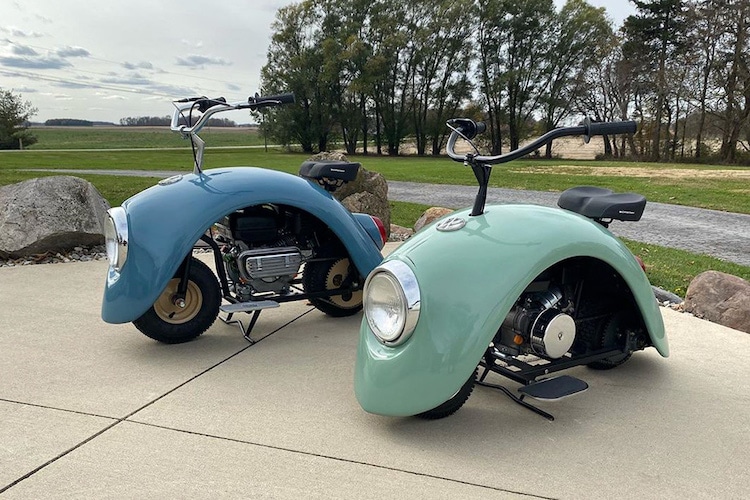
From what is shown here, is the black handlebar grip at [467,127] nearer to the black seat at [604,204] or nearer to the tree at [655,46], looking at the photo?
the black seat at [604,204]

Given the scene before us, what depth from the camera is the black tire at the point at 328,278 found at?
408cm

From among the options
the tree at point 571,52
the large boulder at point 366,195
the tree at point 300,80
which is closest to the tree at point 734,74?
the tree at point 571,52

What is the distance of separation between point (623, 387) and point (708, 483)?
0.88 meters

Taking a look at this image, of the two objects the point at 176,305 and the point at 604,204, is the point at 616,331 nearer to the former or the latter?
the point at 604,204

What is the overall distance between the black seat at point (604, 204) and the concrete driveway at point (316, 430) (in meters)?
0.84

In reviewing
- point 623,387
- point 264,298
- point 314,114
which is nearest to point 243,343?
point 264,298

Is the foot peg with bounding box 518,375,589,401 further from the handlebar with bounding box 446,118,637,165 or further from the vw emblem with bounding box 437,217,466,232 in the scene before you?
the handlebar with bounding box 446,118,637,165

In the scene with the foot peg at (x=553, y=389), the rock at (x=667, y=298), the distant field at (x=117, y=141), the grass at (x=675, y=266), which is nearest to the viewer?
the foot peg at (x=553, y=389)

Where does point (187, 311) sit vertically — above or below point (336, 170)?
below

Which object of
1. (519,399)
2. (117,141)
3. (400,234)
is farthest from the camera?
(117,141)

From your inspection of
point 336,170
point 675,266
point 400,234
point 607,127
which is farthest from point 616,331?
point 400,234

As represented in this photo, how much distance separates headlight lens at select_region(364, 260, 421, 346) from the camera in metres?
2.36

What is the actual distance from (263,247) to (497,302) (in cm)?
199

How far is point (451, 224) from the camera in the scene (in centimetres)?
267
